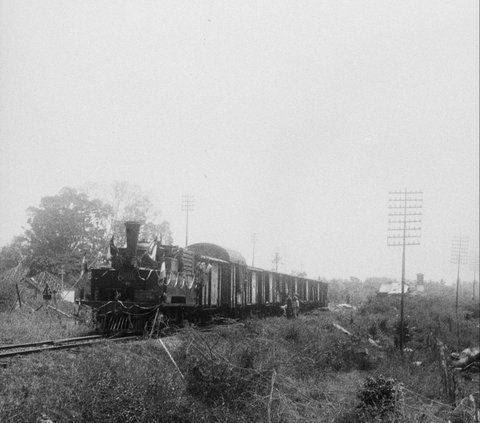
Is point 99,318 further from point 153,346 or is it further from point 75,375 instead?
point 75,375

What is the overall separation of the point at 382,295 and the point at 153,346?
133ft

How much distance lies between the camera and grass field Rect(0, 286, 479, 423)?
236 inches

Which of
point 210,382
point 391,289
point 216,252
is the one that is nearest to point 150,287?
point 210,382

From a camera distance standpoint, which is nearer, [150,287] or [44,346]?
[44,346]

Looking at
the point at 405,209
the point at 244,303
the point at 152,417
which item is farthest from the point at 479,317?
the point at 152,417

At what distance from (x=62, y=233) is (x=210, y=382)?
28395mm

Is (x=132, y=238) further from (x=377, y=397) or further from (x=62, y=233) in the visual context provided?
(x=62, y=233)

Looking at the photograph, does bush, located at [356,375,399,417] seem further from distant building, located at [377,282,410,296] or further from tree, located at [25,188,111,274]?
distant building, located at [377,282,410,296]

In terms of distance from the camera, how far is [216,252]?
1911 cm

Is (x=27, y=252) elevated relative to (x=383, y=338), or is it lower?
elevated

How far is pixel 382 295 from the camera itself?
45375mm

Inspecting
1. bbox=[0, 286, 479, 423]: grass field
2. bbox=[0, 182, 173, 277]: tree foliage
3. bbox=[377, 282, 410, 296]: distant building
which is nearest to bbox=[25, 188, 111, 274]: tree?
bbox=[0, 182, 173, 277]: tree foliage

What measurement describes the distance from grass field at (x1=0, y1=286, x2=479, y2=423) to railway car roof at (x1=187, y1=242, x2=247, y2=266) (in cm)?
509

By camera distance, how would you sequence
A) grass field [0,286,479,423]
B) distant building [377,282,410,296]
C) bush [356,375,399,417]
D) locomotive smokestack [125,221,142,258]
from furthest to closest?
distant building [377,282,410,296], locomotive smokestack [125,221,142,258], bush [356,375,399,417], grass field [0,286,479,423]
